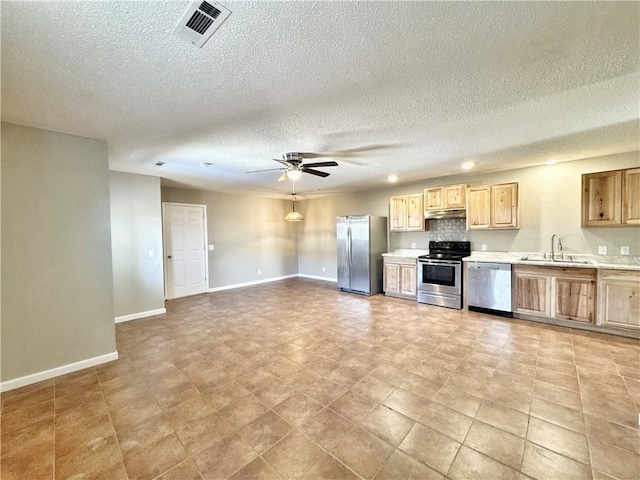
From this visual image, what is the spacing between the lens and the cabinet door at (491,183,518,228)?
4574 mm

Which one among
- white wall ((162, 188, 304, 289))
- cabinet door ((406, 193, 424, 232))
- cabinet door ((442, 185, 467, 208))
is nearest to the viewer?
cabinet door ((442, 185, 467, 208))

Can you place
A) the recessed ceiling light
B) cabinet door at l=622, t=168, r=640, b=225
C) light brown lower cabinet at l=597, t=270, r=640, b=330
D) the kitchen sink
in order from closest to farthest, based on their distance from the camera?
light brown lower cabinet at l=597, t=270, r=640, b=330
cabinet door at l=622, t=168, r=640, b=225
the kitchen sink
the recessed ceiling light

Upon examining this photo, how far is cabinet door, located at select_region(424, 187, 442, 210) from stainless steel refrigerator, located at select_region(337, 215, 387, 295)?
1202 mm

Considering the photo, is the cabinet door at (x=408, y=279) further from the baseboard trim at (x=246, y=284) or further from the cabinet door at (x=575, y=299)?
the baseboard trim at (x=246, y=284)

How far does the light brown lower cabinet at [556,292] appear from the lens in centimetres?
376

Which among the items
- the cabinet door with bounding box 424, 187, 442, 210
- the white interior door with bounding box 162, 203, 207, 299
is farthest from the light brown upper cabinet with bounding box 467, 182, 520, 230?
the white interior door with bounding box 162, 203, 207, 299

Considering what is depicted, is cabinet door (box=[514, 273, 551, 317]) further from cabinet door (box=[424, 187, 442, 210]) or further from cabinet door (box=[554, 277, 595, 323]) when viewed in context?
cabinet door (box=[424, 187, 442, 210])

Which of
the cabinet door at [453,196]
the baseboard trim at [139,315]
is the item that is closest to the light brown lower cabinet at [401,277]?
the cabinet door at [453,196]

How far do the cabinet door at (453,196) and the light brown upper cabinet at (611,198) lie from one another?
1.69 m

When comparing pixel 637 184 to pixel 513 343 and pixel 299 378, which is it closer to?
pixel 513 343

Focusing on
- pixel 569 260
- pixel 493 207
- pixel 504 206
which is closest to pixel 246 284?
pixel 493 207

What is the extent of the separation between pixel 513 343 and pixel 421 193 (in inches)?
132

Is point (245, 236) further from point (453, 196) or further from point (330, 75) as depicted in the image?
point (330, 75)

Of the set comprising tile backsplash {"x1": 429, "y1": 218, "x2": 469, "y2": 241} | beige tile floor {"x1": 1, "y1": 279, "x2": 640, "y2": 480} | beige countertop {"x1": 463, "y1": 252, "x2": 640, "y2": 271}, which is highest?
tile backsplash {"x1": 429, "y1": 218, "x2": 469, "y2": 241}
